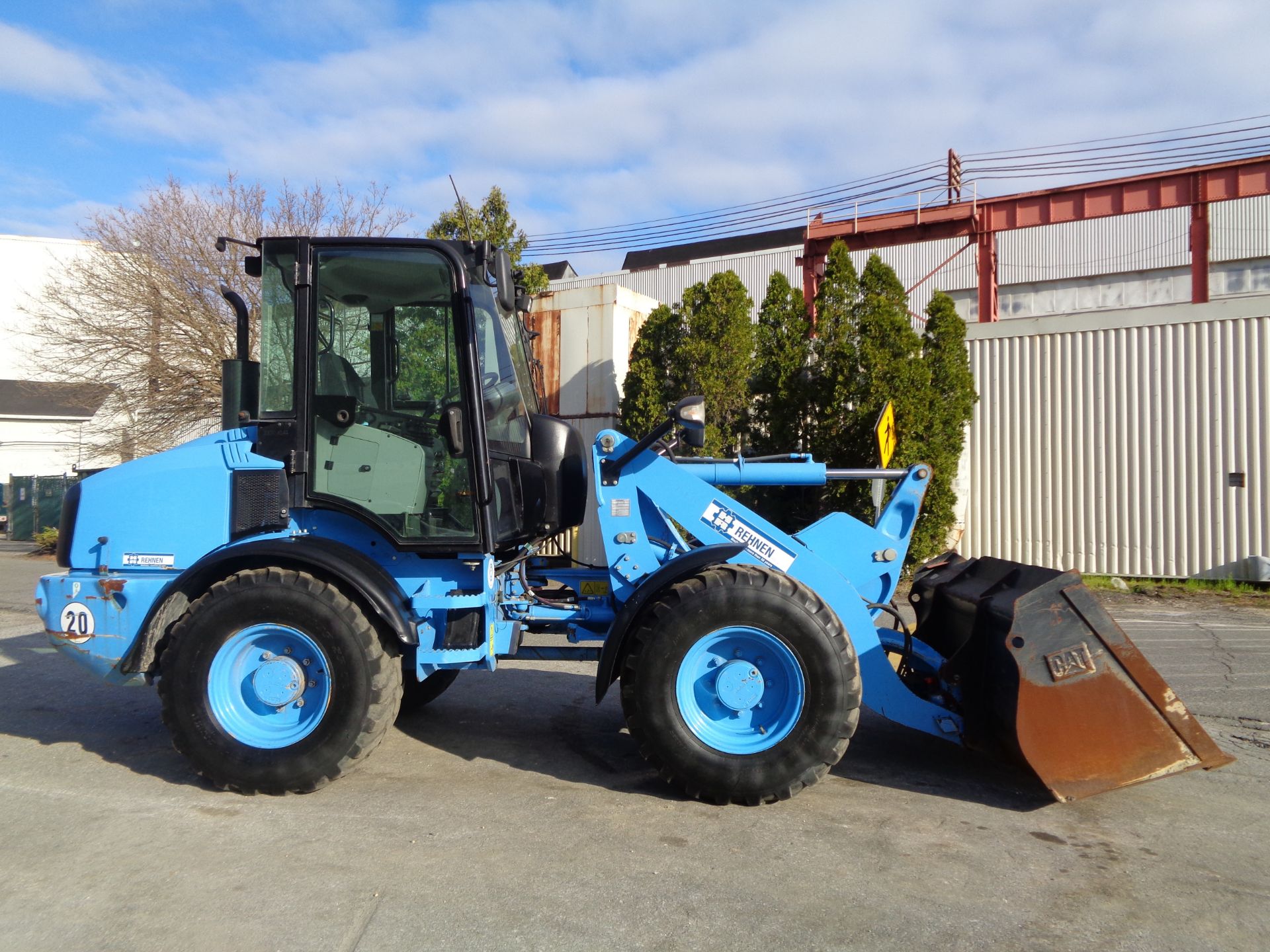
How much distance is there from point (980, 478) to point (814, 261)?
5.35 meters

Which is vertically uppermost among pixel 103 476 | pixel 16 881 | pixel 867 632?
pixel 103 476

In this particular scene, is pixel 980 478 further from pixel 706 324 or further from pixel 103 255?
pixel 103 255

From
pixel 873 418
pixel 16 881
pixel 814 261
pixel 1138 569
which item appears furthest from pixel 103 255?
pixel 1138 569

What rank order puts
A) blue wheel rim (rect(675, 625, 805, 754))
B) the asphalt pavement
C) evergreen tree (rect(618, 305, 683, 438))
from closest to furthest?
the asphalt pavement, blue wheel rim (rect(675, 625, 805, 754)), evergreen tree (rect(618, 305, 683, 438))

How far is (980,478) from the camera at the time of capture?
14.5 metres

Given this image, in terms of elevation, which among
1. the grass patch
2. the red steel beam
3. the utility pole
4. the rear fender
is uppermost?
the utility pole

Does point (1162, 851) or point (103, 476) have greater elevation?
point (103, 476)

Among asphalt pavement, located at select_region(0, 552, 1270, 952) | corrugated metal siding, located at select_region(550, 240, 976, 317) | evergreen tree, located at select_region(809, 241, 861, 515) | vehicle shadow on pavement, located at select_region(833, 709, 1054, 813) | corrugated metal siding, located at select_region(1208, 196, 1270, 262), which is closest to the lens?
asphalt pavement, located at select_region(0, 552, 1270, 952)

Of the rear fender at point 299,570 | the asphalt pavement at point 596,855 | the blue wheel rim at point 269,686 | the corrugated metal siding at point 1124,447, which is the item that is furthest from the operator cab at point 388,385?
the corrugated metal siding at point 1124,447

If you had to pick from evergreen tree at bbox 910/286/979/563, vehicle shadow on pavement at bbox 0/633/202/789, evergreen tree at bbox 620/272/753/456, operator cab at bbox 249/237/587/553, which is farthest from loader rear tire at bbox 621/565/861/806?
evergreen tree at bbox 620/272/753/456

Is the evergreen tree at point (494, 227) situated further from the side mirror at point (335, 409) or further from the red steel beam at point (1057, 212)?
the side mirror at point (335, 409)

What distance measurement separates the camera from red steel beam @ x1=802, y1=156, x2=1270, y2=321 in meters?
15.1

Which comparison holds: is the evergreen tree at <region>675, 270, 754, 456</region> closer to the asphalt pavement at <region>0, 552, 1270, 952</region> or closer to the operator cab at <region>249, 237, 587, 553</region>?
the asphalt pavement at <region>0, 552, 1270, 952</region>

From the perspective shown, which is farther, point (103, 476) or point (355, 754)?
point (103, 476)
